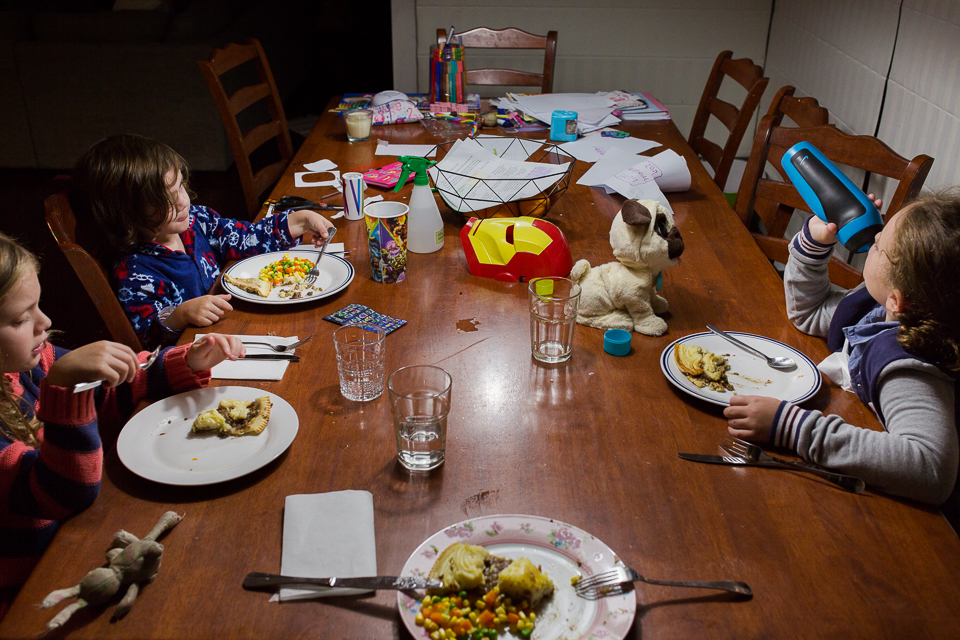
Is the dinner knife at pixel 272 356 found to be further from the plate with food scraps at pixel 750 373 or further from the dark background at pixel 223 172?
the plate with food scraps at pixel 750 373

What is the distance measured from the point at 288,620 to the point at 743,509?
1.83 feet

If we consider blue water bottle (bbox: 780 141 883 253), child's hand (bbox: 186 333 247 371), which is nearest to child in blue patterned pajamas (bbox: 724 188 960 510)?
blue water bottle (bbox: 780 141 883 253)

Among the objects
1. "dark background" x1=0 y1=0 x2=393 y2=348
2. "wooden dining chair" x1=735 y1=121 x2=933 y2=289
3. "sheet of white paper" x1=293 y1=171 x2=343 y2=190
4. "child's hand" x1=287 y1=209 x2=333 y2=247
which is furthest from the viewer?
"dark background" x1=0 y1=0 x2=393 y2=348

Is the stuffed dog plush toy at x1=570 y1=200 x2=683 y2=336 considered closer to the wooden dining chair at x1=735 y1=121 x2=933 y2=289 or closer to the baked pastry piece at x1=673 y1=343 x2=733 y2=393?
the baked pastry piece at x1=673 y1=343 x2=733 y2=393

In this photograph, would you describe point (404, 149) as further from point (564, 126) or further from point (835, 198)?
point (835, 198)

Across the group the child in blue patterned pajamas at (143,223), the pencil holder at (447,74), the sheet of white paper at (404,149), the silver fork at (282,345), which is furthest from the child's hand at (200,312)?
the pencil holder at (447,74)

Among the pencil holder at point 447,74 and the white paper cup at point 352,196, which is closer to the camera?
the white paper cup at point 352,196

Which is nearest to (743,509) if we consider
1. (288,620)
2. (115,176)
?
(288,620)

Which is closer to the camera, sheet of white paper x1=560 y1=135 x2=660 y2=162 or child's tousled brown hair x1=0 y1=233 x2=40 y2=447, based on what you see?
child's tousled brown hair x1=0 y1=233 x2=40 y2=447

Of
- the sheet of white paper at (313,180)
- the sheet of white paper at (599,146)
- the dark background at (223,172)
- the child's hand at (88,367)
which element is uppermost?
the child's hand at (88,367)

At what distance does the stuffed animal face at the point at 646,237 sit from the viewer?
49.3 inches

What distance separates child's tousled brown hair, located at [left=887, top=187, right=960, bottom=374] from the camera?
0.97m

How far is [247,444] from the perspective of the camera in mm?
984

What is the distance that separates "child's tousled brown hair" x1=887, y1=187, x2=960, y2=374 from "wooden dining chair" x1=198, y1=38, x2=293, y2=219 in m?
1.69
